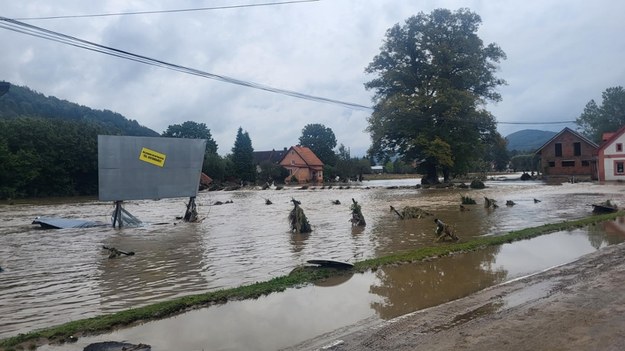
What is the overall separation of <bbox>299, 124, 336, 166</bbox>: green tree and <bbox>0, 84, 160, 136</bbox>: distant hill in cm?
3933

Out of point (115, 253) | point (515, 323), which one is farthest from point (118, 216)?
point (515, 323)

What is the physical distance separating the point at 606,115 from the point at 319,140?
66.9m

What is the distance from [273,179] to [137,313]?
8164 cm

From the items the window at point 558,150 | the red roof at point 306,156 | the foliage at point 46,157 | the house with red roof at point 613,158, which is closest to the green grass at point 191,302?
the house with red roof at point 613,158

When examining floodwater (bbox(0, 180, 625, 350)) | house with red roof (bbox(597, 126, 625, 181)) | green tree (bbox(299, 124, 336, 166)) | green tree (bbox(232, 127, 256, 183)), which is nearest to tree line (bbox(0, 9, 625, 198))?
house with red roof (bbox(597, 126, 625, 181))

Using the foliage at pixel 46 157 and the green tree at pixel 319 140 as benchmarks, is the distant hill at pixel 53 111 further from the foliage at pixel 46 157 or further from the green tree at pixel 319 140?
the green tree at pixel 319 140

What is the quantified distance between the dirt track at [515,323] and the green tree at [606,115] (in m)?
92.0

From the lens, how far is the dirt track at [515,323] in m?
5.09

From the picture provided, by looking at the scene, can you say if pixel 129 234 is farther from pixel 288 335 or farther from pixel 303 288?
pixel 288 335

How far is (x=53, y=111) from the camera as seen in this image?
114688 mm

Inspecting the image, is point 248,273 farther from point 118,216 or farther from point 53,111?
point 53,111

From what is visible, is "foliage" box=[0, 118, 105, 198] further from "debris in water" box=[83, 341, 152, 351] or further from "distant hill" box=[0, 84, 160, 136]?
"debris in water" box=[83, 341, 152, 351]

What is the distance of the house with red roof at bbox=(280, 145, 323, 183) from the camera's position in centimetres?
9406

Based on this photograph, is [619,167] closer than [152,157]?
No
